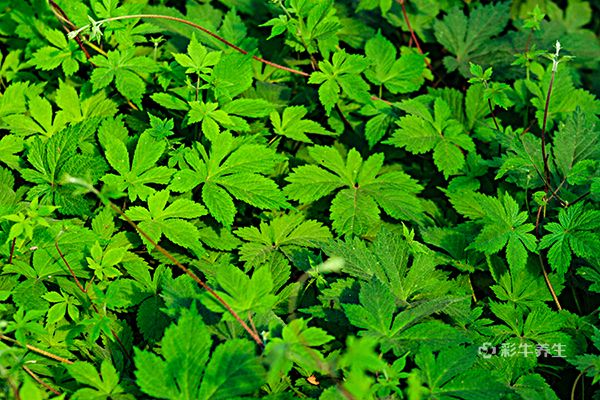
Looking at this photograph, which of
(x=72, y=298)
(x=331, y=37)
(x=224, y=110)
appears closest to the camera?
(x=72, y=298)

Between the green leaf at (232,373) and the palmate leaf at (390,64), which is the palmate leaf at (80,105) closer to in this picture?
the palmate leaf at (390,64)

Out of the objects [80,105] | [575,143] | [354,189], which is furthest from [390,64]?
[80,105]

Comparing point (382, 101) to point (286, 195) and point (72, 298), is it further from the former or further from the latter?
point (72, 298)

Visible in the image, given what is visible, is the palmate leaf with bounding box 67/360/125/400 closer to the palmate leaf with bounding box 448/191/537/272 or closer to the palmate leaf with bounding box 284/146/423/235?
the palmate leaf with bounding box 284/146/423/235

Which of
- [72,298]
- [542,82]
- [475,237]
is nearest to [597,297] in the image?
[475,237]

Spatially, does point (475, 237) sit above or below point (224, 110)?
below

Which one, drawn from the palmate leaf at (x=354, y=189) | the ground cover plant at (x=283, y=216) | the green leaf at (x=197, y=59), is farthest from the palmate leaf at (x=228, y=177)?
the green leaf at (x=197, y=59)

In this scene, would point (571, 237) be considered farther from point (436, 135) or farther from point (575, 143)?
point (436, 135)
